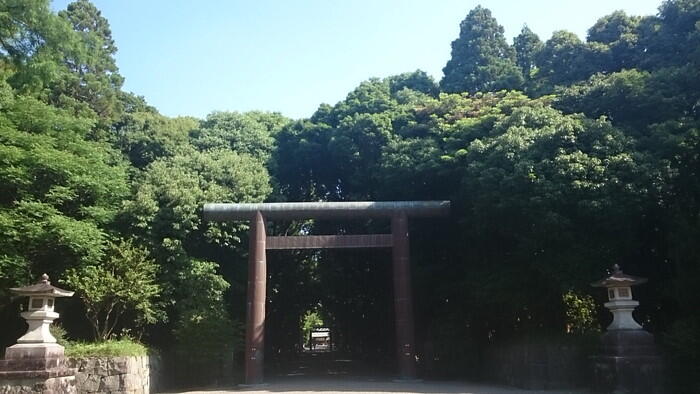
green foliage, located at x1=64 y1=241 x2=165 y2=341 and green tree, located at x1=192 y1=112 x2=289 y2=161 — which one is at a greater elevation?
green tree, located at x1=192 y1=112 x2=289 y2=161

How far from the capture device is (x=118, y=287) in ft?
49.6

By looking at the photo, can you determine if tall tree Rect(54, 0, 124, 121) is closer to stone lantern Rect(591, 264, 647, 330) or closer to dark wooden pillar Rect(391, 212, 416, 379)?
dark wooden pillar Rect(391, 212, 416, 379)

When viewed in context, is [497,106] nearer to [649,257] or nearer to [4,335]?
[649,257]

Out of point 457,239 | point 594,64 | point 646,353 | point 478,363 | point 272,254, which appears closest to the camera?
point 646,353

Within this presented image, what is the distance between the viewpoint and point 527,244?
47.5 feet

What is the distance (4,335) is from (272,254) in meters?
10.6

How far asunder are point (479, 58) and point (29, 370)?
23.4 metres

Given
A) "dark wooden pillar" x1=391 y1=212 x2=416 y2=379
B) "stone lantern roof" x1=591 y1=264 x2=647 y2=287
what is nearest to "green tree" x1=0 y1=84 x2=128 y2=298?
"dark wooden pillar" x1=391 y1=212 x2=416 y2=379

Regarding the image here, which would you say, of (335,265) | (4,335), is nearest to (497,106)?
(335,265)

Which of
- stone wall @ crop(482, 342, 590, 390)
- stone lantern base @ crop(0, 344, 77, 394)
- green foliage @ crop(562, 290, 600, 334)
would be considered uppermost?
green foliage @ crop(562, 290, 600, 334)

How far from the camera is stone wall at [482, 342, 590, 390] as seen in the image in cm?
1338

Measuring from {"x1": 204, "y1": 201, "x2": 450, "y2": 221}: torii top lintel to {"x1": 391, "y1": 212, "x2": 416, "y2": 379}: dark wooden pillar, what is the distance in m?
0.37

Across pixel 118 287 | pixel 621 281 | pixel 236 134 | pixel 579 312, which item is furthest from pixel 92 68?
pixel 621 281

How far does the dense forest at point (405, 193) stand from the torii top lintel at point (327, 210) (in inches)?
44.4
